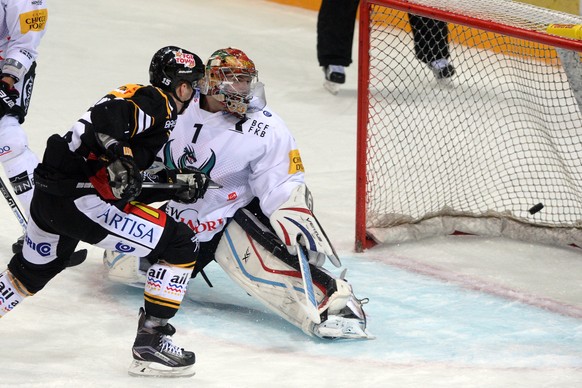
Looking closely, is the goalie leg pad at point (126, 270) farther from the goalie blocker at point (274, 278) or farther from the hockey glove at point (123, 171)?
the hockey glove at point (123, 171)

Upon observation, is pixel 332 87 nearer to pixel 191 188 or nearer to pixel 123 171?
pixel 191 188

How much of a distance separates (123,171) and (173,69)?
1.55 ft

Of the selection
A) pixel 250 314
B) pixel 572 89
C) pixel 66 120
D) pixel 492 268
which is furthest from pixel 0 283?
pixel 66 120

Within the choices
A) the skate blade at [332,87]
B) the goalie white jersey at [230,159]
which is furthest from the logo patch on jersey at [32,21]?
the skate blade at [332,87]

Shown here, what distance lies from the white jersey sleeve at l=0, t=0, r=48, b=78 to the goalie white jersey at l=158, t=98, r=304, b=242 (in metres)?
0.74

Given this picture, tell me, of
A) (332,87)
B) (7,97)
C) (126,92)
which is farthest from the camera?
(332,87)

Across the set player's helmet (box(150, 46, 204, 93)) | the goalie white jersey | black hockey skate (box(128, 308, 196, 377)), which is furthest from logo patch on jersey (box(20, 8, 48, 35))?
black hockey skate (box(128, 308, 196, 377))

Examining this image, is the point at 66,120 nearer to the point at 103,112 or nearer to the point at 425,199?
the point at 425,199

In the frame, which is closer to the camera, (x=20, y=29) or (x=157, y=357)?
(x=157, y=357)

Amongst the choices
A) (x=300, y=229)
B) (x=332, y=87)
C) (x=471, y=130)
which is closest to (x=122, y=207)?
(x=300, y=229)

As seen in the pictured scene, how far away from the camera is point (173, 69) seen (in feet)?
12.0

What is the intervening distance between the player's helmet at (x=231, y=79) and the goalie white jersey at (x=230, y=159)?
0.09 meters

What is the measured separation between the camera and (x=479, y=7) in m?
4.77

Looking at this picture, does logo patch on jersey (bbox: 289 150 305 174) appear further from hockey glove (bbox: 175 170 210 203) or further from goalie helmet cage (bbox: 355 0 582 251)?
goalie helmet cage (bbox: 355 0 582 251)
